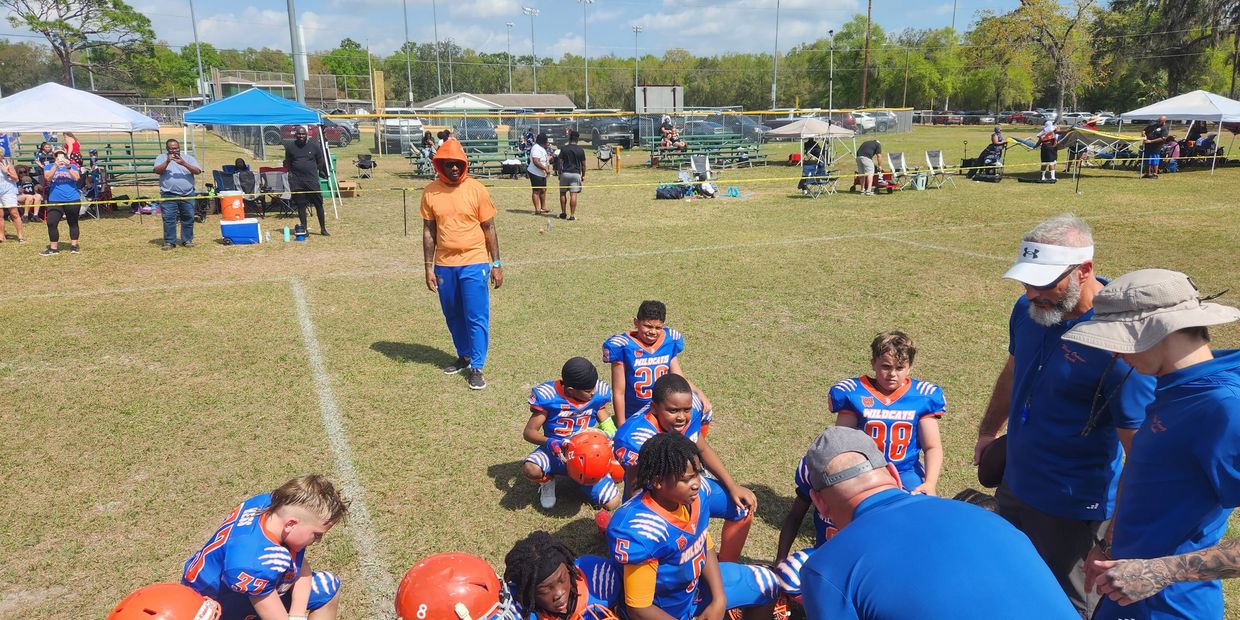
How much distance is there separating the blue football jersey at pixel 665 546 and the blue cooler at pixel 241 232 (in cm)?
1391

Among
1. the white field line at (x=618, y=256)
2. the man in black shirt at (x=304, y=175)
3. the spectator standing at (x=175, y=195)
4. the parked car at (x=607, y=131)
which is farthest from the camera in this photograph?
the parked car at (x=607, y=131)

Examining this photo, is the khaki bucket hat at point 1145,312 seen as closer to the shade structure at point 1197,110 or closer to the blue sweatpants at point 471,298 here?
the blue sweatpants at point 471,298

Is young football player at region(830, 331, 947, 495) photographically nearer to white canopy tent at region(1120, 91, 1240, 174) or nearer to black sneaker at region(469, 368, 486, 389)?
black sneaker at region(469, 368, 486, 389)

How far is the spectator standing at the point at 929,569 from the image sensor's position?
2025 millimetres

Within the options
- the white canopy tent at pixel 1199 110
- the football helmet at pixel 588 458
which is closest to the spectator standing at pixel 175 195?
the football helmet at pixel 588 458

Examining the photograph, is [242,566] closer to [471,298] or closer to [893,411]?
[893,411]

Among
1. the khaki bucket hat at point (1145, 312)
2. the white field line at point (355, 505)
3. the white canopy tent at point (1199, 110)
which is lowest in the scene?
the white field line at point (355, 505)

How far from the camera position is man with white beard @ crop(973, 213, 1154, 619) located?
3381 millimetres

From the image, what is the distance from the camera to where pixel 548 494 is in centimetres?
533

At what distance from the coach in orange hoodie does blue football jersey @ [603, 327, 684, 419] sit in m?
2.46

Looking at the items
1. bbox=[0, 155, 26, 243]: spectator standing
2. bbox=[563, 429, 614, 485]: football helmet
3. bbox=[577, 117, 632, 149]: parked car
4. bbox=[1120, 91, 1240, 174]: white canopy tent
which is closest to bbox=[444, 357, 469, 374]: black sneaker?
bbox=[563, 429, 614, 485]: football helmet

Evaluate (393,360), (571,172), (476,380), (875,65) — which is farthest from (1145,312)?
(875,65)

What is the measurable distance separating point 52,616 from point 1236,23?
7012 centimetres

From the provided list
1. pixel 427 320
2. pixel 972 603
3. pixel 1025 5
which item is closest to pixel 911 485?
pixel 972 603
